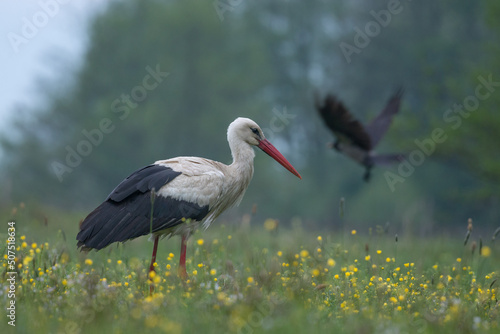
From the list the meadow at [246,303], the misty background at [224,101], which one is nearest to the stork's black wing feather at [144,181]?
the meadow at [246,303]

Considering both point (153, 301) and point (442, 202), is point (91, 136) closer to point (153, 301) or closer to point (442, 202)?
point (442, 202)

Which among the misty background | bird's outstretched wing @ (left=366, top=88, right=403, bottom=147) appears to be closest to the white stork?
bird's outstretched wing @ (left=366, top=88, right=403, bottom=147)

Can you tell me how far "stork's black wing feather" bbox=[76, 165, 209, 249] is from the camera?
20.5 ft

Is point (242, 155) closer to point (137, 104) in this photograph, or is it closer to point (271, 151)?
point (271, 151)

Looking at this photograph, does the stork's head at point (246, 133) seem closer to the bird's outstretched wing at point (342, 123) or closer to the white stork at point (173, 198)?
the white stork at point (173, 198)

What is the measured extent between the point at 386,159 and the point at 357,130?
2.09 ft

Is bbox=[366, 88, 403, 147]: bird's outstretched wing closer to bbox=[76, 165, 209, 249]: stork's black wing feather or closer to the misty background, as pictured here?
bbox=[76, 165, 209, 249]: stork's black wing feather

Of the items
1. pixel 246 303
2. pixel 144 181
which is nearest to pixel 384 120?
pixel 144 181

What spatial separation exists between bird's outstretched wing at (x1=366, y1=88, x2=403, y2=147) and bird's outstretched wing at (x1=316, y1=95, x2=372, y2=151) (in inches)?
23.3

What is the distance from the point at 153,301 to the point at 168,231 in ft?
8.27

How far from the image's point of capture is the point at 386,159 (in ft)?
35.2

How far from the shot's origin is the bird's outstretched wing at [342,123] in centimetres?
992

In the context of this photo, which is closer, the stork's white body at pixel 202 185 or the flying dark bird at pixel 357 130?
the stork's white body at pixel 202 185

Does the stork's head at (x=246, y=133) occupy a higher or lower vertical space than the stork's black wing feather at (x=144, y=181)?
higher
